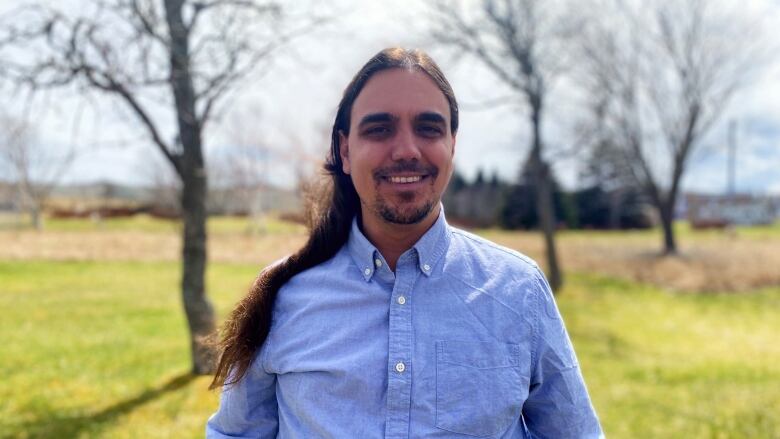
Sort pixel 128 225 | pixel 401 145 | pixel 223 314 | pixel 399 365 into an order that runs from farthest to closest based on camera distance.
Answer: pixel 128 225 < pixel 223 314 < pixel 401 145 < pixel 399 365

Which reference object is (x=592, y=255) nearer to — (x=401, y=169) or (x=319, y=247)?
(x=319, y=247)

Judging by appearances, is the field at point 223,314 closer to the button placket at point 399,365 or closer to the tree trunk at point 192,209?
the tree trunk at point 192,209

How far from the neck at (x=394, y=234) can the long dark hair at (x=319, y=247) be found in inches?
7.4

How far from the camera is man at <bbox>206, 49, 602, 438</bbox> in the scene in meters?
1.67

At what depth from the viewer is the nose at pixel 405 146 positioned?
5.76ft

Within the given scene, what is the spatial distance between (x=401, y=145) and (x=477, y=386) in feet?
2.34

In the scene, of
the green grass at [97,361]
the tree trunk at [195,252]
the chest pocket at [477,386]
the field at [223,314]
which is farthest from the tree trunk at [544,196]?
the chest pocket at [477,386]

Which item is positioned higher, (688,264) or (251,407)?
(251,407)

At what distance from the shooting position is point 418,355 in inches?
66.0

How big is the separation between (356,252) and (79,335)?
8.52 metres

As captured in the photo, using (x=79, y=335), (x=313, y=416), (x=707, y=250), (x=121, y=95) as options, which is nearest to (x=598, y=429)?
(x=313, y=416)

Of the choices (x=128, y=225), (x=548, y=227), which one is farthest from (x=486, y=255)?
(x=128, y=225)

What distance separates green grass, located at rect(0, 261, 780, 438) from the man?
3.59m

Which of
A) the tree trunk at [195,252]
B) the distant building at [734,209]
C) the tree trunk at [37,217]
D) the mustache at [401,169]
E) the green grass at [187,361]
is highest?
the mustache at [401,169]
